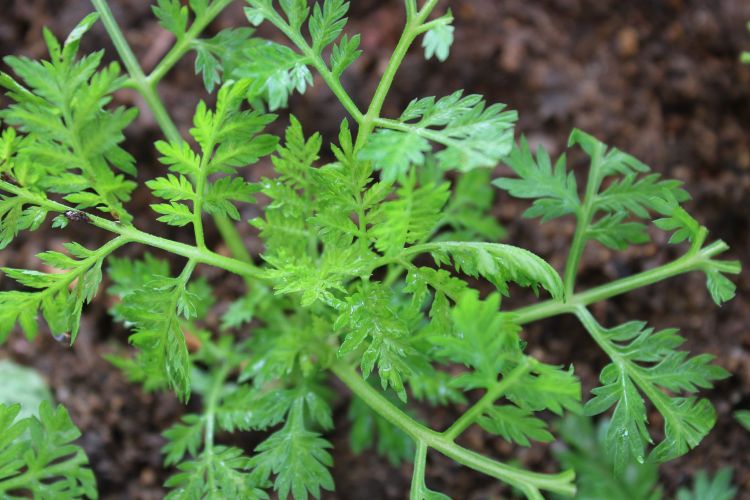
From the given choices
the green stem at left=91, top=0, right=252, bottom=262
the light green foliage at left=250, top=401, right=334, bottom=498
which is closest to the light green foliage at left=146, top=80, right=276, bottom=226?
the green stem at left=91, top=0, right=252, bottom=262

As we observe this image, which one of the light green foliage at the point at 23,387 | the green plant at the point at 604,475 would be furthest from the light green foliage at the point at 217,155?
the green plant at the point at 604,475

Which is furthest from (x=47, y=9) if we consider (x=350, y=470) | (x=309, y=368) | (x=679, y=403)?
(x=679, y=403)

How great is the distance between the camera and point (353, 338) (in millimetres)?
1271

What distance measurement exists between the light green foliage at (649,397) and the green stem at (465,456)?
0.51ft

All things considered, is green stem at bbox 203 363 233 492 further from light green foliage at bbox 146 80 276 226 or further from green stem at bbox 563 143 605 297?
green stem at bbox 563 143 605 297

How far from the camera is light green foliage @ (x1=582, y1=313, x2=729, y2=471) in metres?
1.35

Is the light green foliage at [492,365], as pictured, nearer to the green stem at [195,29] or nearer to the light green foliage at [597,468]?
the light green foliage at [597,468]

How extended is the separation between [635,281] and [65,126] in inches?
47.3

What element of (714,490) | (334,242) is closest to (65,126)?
(334,242)

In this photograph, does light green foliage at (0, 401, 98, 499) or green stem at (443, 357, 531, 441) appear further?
light green foliage at (0, 401, 98, 499)

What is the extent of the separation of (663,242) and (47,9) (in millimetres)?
2071

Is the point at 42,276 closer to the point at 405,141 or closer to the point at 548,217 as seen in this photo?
the point at 405,141

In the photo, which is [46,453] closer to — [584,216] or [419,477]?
[419,477]

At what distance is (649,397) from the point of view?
1.41 meters
